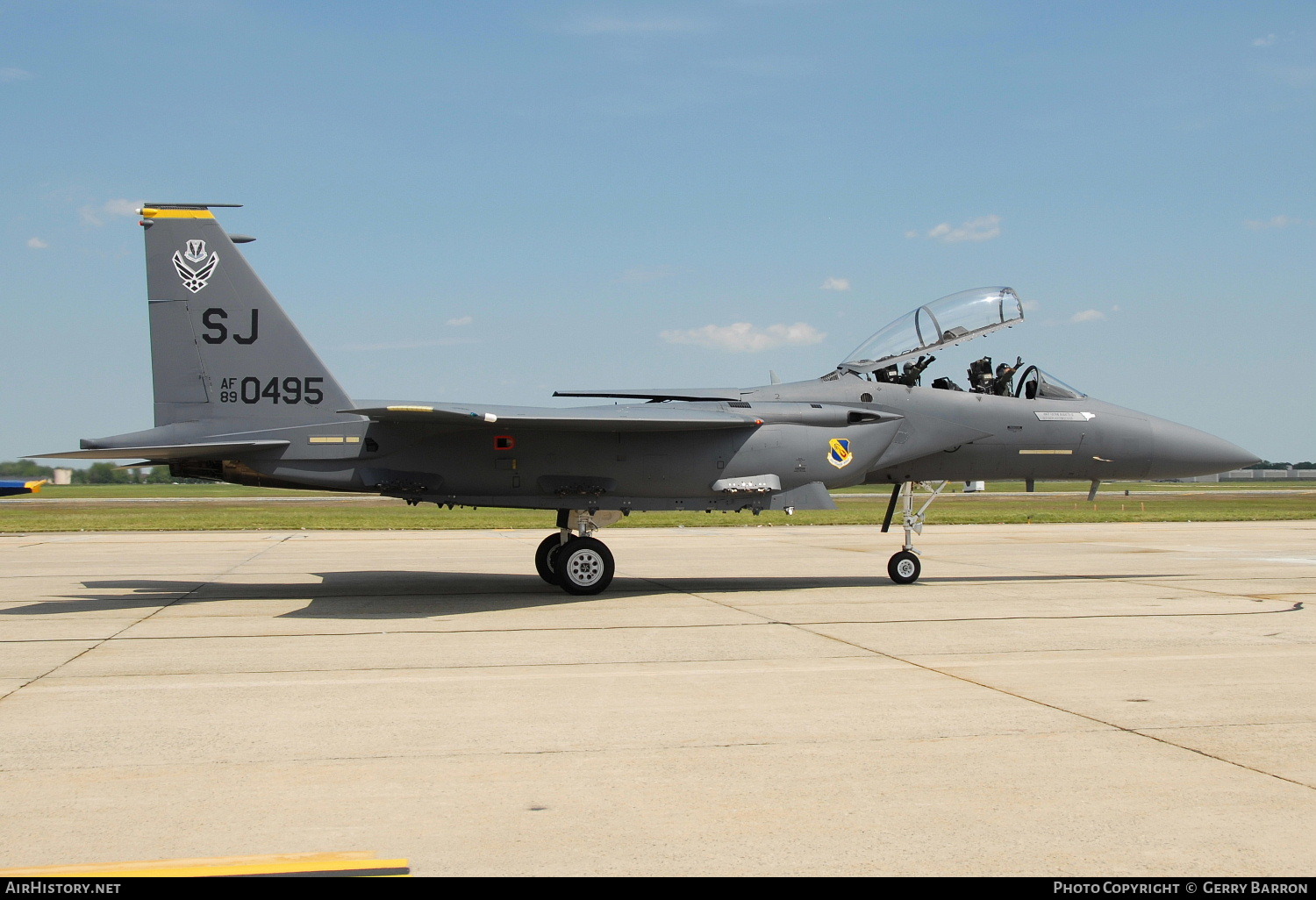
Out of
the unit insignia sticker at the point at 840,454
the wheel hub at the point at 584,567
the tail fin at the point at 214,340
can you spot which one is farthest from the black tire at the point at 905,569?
the tail fin at the point at 214,340

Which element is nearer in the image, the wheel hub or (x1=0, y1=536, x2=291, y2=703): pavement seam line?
(x1=0, y1=536, x2=291, y2=703): pavement seam line

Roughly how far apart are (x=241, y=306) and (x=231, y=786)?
8469 mm

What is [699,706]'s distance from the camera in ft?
20.7

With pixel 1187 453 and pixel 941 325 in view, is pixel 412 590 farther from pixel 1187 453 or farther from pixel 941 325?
pixel 1187 453

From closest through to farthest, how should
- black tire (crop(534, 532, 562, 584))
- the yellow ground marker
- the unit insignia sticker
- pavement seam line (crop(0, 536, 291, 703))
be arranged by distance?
1. the yellow ground marker
2. pavement seam line (crop(0, 536, 291, 703))
3. the unit insignia sticker
4. black tire (crop(534, 532, 562, 584))

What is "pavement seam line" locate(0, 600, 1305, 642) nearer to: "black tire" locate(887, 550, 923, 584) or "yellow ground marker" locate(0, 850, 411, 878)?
"black tire" locate(887, 550, 923, 584)

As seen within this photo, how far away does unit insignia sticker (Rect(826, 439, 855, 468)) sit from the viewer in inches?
491

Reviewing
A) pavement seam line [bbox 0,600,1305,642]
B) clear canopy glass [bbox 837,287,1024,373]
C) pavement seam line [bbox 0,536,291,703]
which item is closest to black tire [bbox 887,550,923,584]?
clear canopy glass [bbox 837,287,1024,373]

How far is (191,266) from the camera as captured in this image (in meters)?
11.7

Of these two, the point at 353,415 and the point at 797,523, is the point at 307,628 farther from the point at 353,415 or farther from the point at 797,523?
the point at 797,523

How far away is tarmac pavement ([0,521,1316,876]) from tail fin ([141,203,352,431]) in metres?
2.30

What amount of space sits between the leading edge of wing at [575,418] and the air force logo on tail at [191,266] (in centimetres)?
273

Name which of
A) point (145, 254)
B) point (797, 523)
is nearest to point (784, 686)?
point (145, 254)

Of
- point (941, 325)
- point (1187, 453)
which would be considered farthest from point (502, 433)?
point (1187, 453)
